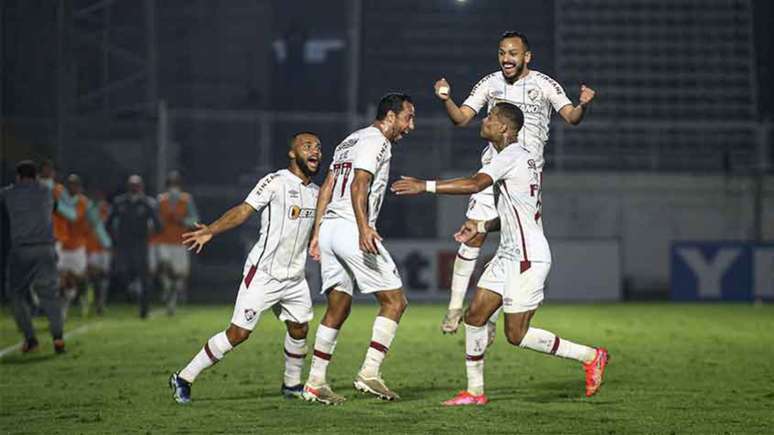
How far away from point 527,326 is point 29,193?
7.05 metres

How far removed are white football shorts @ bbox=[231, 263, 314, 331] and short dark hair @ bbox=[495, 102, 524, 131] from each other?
6.79ft

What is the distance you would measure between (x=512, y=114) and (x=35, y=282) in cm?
718

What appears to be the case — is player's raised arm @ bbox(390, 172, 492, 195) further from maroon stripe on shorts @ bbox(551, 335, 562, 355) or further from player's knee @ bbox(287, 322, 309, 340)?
player's knee @ bbox(287, 322, 309, 340)

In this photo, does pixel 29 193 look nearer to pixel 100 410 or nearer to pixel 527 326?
pixel 100 410

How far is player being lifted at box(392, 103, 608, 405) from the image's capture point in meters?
10.7

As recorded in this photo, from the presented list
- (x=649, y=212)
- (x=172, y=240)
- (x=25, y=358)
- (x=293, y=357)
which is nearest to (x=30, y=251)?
(x=25, y=358)

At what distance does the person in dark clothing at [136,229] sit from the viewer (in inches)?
858

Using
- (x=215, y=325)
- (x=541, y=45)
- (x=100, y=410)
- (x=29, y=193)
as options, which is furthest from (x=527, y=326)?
(x=541, y=45)

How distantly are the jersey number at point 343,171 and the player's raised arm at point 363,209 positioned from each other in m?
0.29

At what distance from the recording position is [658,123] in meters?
27.7

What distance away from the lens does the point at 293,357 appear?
11.4 metres

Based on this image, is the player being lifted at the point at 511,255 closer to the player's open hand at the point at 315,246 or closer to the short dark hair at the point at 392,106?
the short dark hair at the point at 392,106

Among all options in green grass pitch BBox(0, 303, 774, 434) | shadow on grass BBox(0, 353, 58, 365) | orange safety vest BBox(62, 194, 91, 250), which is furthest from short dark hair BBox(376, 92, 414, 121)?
orange safety vest BBox(62, 194, 91, 250)

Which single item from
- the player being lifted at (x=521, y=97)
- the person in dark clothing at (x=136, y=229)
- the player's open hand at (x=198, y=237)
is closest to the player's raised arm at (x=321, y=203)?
the player's open hand at (x=198, y=237)
